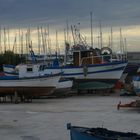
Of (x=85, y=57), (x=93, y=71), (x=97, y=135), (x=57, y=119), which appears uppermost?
(x=85, y=57)

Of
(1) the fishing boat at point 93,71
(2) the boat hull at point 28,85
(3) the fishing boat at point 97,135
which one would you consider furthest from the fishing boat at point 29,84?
(3) the fishing boat at point 97,135

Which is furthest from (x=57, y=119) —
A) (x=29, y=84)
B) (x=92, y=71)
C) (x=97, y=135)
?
(x=92, y=71)

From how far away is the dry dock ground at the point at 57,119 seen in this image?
1412cm

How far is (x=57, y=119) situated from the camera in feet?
57.3

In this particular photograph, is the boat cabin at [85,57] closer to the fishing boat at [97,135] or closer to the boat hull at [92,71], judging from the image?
the boat hull at [92,71]

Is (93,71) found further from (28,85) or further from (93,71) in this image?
(28,85)

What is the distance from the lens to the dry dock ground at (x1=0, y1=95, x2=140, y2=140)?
1412cm

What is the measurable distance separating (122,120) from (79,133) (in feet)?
23.7

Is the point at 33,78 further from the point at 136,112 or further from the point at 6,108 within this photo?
the point at 136,112

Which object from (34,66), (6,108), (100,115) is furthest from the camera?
(34,66)

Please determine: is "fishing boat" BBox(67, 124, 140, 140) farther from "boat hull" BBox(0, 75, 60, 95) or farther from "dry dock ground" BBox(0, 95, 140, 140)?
"boat hull" BBox(0, 75, 60, 95)

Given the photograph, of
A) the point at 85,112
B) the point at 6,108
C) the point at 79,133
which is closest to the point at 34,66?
the point at 6,108

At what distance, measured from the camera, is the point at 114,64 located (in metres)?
31.0

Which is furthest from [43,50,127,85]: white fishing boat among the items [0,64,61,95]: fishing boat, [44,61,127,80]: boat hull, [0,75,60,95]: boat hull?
[0,75,60,95]: boat hull
